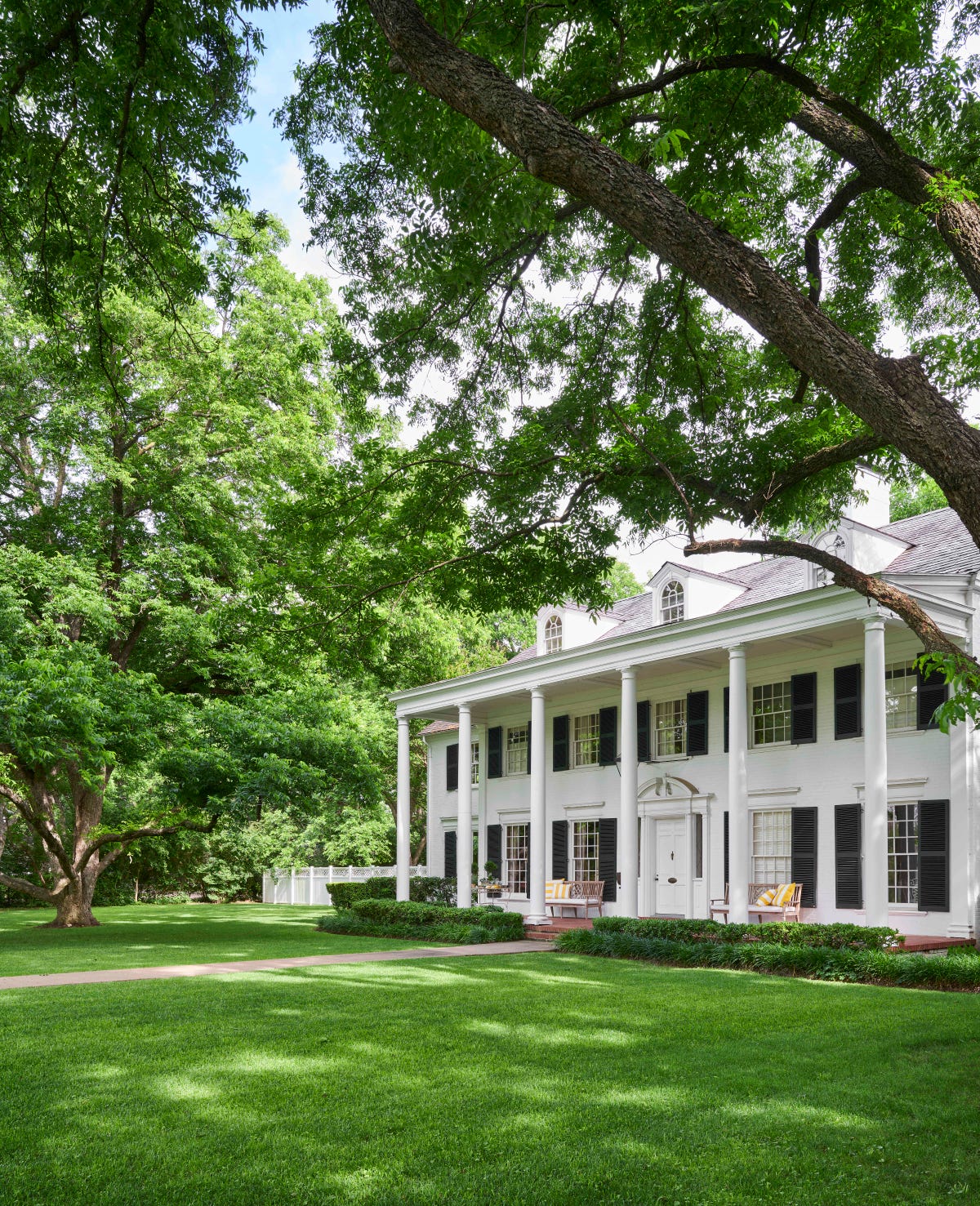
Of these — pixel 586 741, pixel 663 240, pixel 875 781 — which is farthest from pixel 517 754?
pixel 663 240

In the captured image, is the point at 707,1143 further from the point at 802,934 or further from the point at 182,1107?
the point at 802,934

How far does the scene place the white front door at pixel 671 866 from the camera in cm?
2048

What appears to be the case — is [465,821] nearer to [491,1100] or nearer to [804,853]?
[804,853]

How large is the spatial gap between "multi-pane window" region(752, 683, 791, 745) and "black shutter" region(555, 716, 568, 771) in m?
5.84

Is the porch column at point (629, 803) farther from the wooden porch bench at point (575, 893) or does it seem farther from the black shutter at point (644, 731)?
the wooden porch bench at point (575, 893)

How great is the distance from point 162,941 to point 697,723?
1125 centimetres

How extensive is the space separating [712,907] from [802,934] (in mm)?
3049

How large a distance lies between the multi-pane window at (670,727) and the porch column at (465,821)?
4419 mm

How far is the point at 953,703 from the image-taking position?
5.43 meters

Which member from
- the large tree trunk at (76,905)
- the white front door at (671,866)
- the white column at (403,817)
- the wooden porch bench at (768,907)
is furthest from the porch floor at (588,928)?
the large tree trunk at (76,905)

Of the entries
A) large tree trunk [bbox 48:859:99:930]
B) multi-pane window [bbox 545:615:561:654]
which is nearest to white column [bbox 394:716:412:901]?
multi-pane window [bbox 545:615:561:654]

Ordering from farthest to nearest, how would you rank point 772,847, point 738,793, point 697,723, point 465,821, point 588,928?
point 465,821
point 697,723
point 772,847
point 588,928
point 738,793

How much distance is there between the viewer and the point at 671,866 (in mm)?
20875

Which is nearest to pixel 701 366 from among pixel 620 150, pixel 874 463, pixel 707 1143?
pixel 874 463
